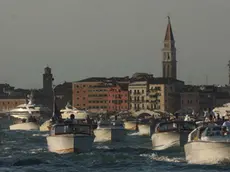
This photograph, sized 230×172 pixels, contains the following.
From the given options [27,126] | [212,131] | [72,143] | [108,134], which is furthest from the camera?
[27,126]

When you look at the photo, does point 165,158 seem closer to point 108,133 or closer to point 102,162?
point 102,162

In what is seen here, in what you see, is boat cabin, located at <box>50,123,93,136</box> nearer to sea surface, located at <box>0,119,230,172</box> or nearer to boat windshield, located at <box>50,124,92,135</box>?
boat windshield, located at <box>50,124,92,135</box>

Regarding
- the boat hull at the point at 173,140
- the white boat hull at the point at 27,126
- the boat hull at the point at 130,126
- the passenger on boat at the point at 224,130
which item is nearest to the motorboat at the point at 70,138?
the boat hull at the point at 173,140

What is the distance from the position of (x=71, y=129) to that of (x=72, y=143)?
1.99 m

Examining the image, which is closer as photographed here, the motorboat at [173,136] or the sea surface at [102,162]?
the sea surface at [102,162]

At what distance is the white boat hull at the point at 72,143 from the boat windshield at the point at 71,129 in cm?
66

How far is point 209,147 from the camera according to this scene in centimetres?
4153

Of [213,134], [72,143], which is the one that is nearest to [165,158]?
[72,143]

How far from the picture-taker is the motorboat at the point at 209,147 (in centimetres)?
4122

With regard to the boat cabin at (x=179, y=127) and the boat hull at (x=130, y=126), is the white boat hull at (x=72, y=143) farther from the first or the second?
the boat hull at (x=130, y=126)

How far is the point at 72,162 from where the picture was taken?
155 ft

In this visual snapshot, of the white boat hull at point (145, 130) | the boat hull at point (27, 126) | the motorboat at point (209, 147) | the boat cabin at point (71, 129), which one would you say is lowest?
the motorboat at point (209, 147)

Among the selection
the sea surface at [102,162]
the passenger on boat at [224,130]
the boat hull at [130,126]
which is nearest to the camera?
the passenger on boat at [224,130]

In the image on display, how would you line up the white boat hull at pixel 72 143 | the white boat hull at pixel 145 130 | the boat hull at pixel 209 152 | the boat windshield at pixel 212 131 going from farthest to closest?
the white boat hull at pixel 145 130 → the white boat hull at pixel 72 143 → the boat windshield at pixel 212 131 → the boat hull at pixel 209 152
